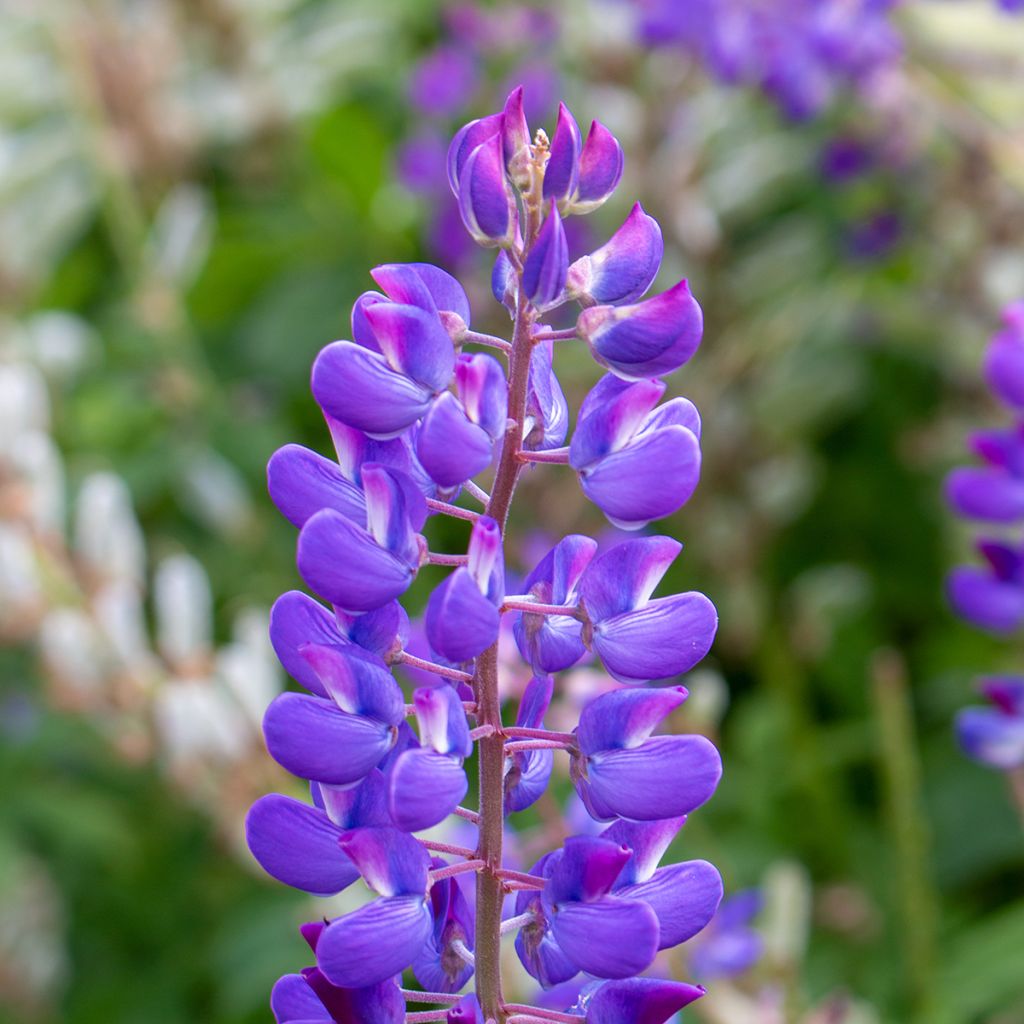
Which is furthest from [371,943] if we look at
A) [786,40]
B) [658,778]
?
[786,40]

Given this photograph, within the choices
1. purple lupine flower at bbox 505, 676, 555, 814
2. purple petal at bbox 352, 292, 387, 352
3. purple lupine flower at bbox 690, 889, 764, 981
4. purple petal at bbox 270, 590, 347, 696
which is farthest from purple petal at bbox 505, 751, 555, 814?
purple lupine flower at bbox 690, 889, 764, 981

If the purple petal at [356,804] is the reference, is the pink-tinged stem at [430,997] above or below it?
below

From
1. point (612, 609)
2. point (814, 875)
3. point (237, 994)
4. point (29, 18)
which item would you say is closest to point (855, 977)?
point (814, 875)

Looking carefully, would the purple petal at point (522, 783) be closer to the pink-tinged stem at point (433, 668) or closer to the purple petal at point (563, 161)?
the pink-tinged stem at point (433, 668)

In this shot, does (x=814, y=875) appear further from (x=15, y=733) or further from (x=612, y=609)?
(x=612, y=609)

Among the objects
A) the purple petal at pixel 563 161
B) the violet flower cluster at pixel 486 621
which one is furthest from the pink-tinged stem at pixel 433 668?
the purple petal at pixel 563 161

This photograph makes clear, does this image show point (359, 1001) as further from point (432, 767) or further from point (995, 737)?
point (995, 737)
